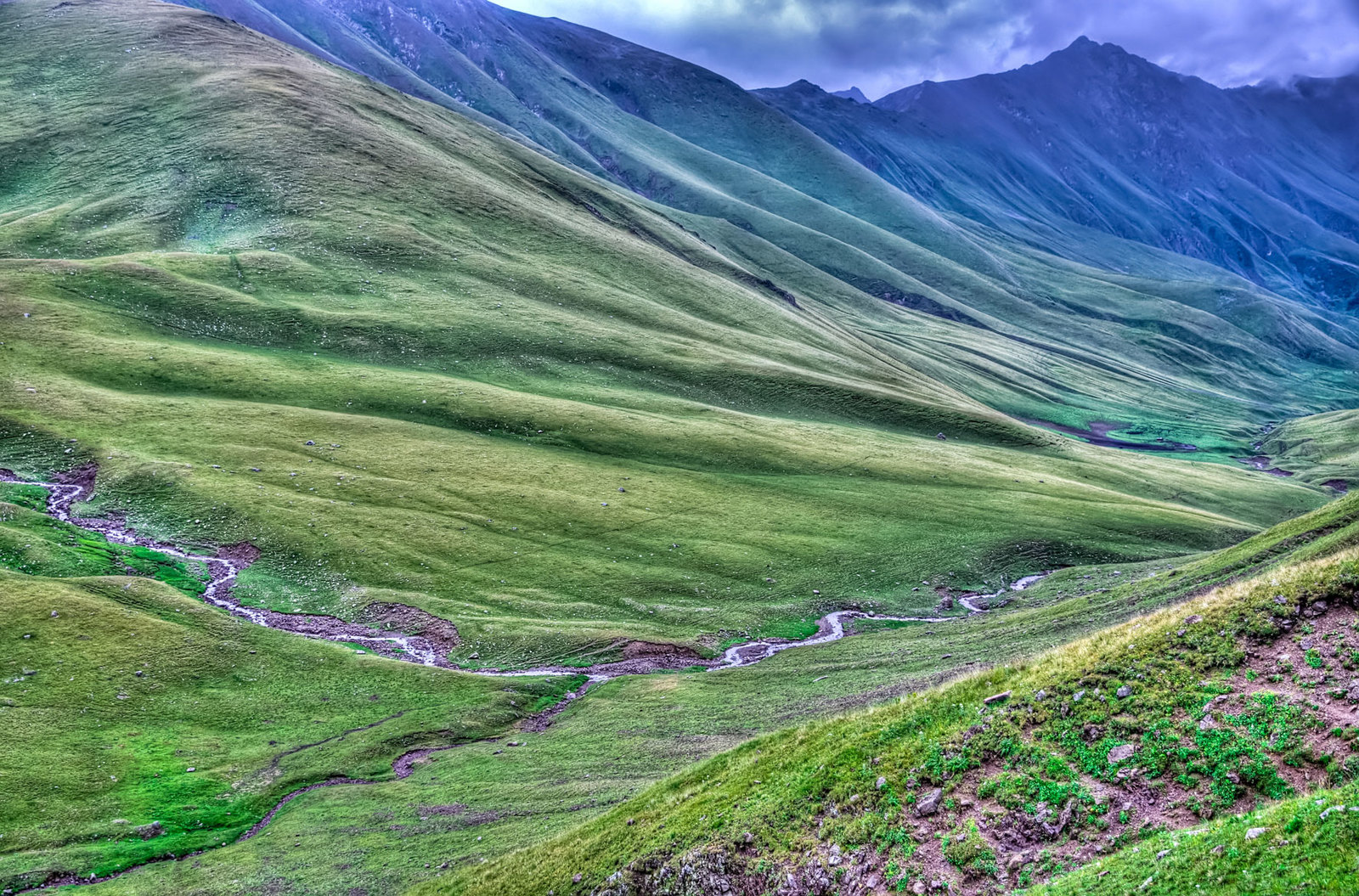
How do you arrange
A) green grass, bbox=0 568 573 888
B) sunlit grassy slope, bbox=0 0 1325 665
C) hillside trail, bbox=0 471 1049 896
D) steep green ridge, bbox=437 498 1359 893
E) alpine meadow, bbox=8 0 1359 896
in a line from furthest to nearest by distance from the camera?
sunlit grassy slope, bbox=0 0 1325 665 → hillside trail, bbox=0 471 1049 896 → green grass, bbox=0 568 573 888 → alpine meadow, bbox=8 0 1359 896 → steep green ridge, bbox=437 498 1359 893

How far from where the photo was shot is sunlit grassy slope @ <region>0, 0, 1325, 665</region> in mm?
77000

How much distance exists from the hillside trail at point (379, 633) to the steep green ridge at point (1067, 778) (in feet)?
84.3

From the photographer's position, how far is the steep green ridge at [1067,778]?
19.8 metres

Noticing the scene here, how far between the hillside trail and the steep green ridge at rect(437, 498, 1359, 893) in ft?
84.3

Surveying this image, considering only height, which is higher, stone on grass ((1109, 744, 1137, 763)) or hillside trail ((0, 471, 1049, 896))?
stone on grass ((1109, 744, 1137, 763))

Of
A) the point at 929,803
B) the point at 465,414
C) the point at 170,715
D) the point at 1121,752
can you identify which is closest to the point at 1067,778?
the point at 1121,752

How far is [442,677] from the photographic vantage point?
57.3 meters

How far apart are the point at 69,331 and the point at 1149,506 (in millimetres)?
142725

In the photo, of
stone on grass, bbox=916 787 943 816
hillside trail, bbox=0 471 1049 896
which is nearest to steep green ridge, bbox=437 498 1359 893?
stone on grass, bbox=916 787 943 816

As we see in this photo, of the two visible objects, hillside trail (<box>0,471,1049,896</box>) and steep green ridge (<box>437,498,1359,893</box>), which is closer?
steep green ridge (<box>437,498,1359,893</box>)

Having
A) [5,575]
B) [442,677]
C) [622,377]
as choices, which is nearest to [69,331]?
[5,575]

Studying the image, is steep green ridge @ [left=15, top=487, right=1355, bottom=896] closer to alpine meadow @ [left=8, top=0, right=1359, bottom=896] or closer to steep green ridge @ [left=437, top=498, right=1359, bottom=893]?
alpine meadow @ [left=8, top=0, right=1359, bottom=896]

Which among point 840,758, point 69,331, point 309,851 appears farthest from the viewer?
point 69,331

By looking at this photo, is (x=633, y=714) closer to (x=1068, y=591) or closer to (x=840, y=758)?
(x=840, y=758)
